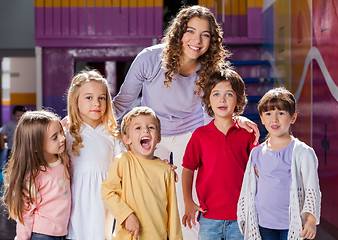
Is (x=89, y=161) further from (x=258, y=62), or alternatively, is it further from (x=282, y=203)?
(x=258, y=62)

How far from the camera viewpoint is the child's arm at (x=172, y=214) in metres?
2.17

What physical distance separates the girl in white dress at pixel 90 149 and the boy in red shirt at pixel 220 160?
426 millimetres

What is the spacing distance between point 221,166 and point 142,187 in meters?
0.39

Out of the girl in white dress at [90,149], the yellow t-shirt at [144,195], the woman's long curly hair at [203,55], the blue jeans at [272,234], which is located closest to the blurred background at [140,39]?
the woman's long curly hair at [203,55]

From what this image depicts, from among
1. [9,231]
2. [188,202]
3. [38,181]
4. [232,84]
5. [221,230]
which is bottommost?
[9,231]

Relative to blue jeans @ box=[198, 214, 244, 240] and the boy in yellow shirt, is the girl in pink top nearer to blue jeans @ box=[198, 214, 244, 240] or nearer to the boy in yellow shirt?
the boy in yellow shirt

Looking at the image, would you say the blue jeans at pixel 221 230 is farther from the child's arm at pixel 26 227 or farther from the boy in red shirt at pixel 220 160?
the child's arm at pixel 26 227

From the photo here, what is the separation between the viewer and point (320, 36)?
172 inches

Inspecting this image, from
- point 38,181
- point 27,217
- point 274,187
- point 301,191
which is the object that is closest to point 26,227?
point 27,217

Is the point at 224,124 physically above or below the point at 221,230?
above

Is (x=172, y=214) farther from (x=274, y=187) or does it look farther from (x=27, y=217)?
(x=27, y=217)

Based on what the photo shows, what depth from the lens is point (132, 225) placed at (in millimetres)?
2070

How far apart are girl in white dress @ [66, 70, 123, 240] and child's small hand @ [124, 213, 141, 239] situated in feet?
1.36

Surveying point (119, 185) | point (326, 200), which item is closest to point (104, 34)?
point (326, 200)
